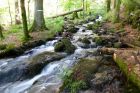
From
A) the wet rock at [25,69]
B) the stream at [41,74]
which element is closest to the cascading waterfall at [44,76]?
the stream at [41,74]

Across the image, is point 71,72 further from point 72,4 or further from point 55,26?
point 72,4

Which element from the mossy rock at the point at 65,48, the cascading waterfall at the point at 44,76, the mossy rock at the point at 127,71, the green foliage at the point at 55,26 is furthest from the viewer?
the green foliage at the point at 55,26

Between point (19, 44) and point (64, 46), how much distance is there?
7.98ft

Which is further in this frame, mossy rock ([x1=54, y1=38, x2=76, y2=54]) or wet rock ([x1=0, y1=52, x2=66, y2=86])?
mossy rock ([x1=54, y1=38, x2=76, y2=54])

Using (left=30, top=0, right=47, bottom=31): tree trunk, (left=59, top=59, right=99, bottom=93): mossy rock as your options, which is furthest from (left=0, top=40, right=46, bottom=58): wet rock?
(left=59, top=59, right=99, bottom=93): mossy rock

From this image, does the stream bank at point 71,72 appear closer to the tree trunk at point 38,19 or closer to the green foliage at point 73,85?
the green foliage at point 73,85

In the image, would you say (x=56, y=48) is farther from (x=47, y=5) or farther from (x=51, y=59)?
(x=47, y=5)

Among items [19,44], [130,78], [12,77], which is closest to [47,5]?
[19,44]

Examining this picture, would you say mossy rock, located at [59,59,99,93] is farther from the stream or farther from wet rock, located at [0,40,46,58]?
wet rock, located at [0,40,46,58]

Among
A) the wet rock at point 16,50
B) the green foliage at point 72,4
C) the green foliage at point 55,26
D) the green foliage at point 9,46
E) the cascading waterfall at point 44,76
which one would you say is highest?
the green foliage at point 72,4

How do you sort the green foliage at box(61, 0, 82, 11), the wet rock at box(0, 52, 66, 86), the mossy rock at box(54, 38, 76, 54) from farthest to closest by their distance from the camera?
the green foliage at box(61, 0, 82, 11) < the mossy rock at box(54, 38, 76, 54) < the wet rock at box(0, 52, 66, 86)

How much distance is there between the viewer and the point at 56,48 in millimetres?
12305

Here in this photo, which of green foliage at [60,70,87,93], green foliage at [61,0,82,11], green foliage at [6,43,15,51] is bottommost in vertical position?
green foliage at [60,70,87,93]

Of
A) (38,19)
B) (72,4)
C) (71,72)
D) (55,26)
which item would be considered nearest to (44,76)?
(71,72)
